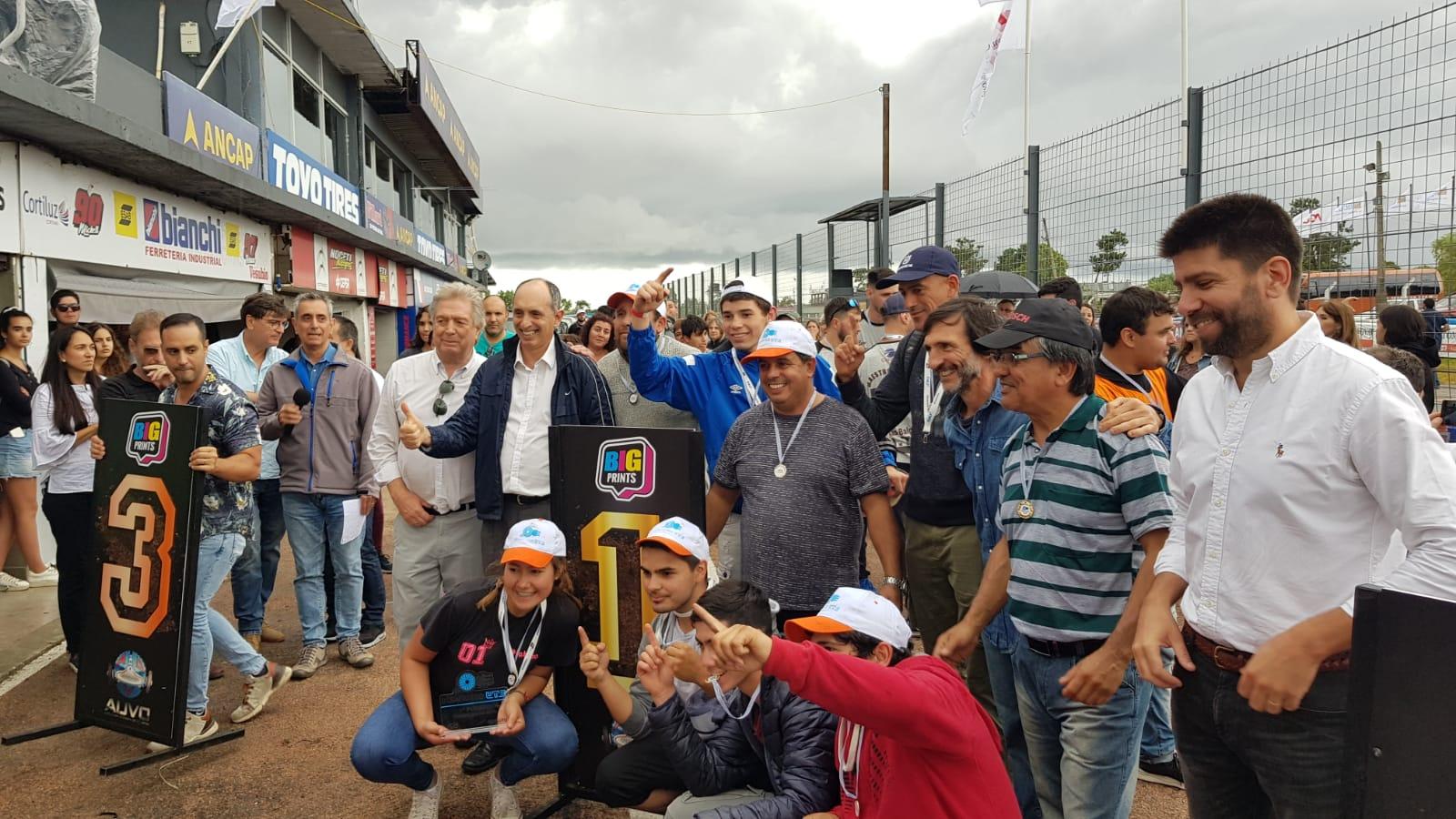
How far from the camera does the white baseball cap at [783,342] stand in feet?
11.4

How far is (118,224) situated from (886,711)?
8.68 m

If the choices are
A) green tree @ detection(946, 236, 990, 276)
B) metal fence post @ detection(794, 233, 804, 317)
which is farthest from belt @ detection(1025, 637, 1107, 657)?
metal fence post @ detection(794, 233, 804, 317)

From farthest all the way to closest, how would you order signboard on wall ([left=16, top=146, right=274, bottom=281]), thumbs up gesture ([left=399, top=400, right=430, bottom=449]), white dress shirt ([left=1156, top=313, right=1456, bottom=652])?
signboard on wall ([left=16, top=146, right=274, bottom=281]) < thumbs up gesture ([left=399, top=400, right=430, bottom=449]) < white dress shirt ([left=1156, top=313, right=1456, bottom=652])

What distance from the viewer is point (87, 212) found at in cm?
754

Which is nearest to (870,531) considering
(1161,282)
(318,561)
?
(318,561)

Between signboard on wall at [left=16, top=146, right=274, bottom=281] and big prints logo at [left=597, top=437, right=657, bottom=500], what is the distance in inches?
209

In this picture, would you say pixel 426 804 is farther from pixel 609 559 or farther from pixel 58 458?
pixel 58 458

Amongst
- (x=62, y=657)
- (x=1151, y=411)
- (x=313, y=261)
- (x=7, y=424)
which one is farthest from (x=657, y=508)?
(x=313, y=261)

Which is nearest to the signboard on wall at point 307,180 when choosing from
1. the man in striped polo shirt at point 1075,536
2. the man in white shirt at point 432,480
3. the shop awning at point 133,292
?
the shop awning at point 133,292

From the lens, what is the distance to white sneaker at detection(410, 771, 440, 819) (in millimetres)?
3543

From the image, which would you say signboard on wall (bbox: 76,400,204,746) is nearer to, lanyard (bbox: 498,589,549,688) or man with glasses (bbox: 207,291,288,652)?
man with glasses (bbox: 207,291,288,652)

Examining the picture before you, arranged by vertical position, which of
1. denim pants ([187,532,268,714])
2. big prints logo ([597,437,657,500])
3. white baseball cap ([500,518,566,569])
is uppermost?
big prints logo ([597,437,657,500])

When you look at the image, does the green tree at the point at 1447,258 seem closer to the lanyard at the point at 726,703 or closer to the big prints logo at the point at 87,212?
the lanyard at the point at 726,703

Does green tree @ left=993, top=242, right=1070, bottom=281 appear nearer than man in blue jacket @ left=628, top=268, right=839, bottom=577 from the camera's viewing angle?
No
